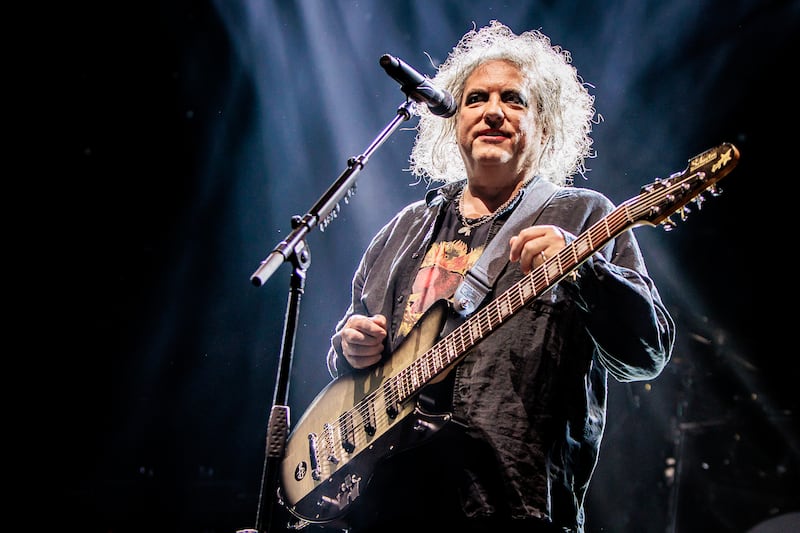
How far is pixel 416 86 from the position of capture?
2.27m

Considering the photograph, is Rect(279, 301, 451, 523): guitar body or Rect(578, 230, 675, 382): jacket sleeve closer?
Rect(578, 230, 675, 382): jacket sleeve

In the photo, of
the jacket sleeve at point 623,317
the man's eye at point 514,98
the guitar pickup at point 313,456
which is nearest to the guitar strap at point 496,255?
the jacket sleeve at point 623,317

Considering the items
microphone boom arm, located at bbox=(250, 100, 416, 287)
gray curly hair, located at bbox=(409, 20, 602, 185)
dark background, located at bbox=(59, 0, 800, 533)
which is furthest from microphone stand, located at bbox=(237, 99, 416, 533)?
dark background, located at bbox=(59, 0, 800, 533)

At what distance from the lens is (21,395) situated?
438 cm

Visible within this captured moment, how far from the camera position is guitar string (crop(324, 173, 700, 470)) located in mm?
1740

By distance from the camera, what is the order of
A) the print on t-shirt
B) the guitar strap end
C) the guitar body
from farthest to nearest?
the print on t-shirt < the guitar strap end < the guitar body

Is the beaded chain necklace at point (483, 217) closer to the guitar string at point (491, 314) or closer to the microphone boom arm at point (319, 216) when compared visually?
the microphone boom arm at point (319, 216)

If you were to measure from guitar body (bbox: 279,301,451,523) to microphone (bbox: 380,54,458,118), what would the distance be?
0.83 metres

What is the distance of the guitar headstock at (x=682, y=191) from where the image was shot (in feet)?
5.44

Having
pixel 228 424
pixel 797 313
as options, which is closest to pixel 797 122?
pixel 797 313

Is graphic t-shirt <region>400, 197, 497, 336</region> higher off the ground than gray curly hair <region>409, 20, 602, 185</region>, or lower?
lower

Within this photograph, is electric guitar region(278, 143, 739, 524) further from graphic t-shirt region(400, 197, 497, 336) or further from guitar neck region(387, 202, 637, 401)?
graphic t-shirt region(400, 197, 497, 336)

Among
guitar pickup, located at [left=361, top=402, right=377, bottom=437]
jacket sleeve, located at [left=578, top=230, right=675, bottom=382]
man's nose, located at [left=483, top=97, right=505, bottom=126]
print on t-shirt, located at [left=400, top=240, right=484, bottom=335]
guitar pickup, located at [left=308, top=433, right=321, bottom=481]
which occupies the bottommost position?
guitar pickup, located at [left=308, top=433, right=321, bottom=481]

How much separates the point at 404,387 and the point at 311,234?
313 cm
